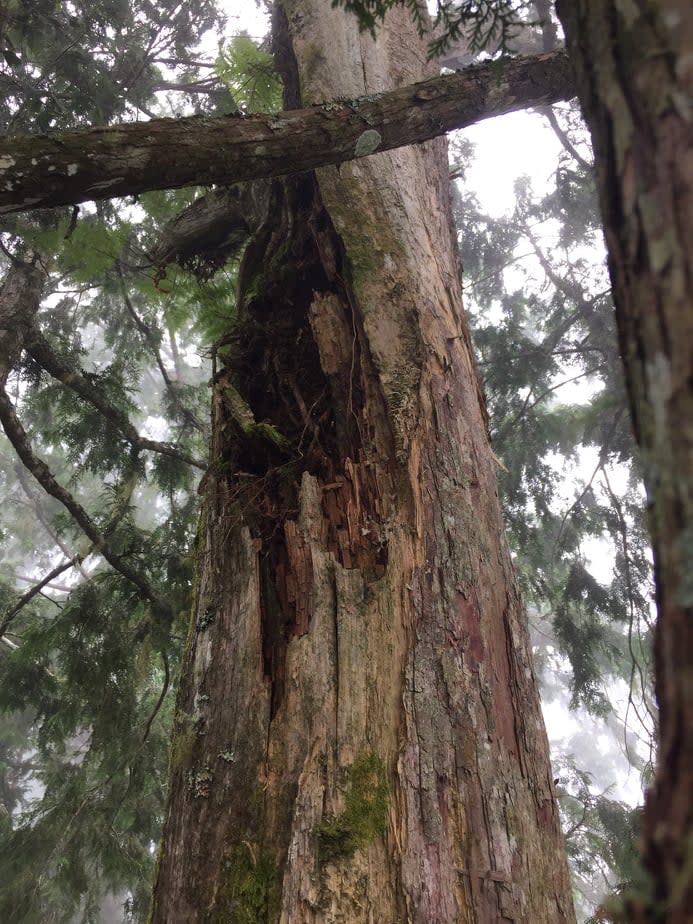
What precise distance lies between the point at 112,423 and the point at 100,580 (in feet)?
4.52

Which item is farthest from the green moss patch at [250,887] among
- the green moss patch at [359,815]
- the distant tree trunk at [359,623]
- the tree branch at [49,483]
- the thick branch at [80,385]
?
the thick branch at [80,385]

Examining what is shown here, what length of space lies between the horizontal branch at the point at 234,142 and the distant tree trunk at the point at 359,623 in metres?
0.83

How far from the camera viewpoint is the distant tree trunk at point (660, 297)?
0.54 metres

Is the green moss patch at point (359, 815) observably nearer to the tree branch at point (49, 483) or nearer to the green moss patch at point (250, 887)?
the green moss patch at point (250, 887)

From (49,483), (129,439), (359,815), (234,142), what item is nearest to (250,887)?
(359,815)

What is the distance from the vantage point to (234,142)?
173 centimetres

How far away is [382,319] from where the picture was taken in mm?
2662

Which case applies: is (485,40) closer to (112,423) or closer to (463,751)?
(463,751)

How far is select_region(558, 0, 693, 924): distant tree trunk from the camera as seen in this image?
54cm

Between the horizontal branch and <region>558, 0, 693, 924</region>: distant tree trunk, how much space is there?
110cm

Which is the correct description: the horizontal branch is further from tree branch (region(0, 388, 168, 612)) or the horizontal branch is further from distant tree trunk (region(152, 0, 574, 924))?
→ tree branch (region(0, 388, 168, 612))

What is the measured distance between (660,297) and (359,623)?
1.74 meters

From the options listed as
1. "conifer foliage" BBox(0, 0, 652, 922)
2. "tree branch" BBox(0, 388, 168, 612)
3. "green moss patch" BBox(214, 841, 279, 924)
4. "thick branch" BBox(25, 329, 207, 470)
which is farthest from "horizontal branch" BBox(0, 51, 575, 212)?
"thick branch" BBox(25, 329, 207, 470)

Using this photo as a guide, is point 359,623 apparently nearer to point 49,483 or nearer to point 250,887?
point 250,887
